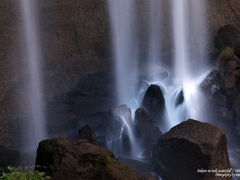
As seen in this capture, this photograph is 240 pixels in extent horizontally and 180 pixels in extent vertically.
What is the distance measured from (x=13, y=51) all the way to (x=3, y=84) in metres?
1.55

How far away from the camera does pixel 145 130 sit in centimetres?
1120

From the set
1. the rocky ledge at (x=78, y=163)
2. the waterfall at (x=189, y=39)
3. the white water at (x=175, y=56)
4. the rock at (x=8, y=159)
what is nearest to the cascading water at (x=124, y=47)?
the white water at (x=175, y=56)

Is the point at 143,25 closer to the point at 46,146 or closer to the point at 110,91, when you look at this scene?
the point at 110,91

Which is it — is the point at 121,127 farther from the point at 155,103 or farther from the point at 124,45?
the point at 124,45

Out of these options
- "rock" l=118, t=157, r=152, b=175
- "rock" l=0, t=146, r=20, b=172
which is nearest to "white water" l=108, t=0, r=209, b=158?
"rock" l=118, t=157, r=152, b=175

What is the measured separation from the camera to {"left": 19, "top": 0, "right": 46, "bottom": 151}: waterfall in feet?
42.6

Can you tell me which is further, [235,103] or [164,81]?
[164,81]

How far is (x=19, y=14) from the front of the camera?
13.2 m

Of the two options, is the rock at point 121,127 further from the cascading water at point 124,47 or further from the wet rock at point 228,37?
the wet rock at point 228,37

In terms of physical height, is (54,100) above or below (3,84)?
below

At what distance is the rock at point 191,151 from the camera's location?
A: 7559 millimetres

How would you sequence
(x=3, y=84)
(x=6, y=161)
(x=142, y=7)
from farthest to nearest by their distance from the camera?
(x=142, y=7) < (x=3, y=84) < (x=6, y=161)

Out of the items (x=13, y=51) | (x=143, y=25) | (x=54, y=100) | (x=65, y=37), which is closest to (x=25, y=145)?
(x=54, y=100)

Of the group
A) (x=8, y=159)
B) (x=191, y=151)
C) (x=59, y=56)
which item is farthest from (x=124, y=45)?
(x=191, y=151)
